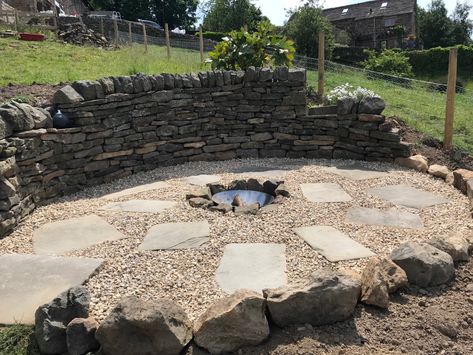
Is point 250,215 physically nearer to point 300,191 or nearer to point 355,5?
point 300,191

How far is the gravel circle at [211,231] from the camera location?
9.37 feet

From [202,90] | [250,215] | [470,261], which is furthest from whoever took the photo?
[202,90]

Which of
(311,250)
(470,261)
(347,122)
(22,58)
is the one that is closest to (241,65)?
(347,122)

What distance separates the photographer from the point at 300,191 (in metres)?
4.84

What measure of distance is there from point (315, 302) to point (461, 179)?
Result: 327cm

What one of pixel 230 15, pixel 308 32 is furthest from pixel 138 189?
pixel 230 15

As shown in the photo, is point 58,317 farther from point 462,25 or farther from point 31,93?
point 462,25

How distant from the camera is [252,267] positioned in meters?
3.11

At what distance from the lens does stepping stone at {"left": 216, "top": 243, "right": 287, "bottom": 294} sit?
2871mm

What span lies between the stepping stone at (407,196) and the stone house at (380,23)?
109 ft

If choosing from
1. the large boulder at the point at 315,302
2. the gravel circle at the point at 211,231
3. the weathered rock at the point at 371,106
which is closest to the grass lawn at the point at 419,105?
the weathered rock at the point at 371,106

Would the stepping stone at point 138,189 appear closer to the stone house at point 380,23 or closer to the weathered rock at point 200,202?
the weathered rock at point 200,202

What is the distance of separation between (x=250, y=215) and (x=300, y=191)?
38.3 inches

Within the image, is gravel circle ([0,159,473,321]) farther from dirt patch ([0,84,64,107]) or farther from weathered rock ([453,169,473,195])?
dirt patch ([0,84,64,107])
